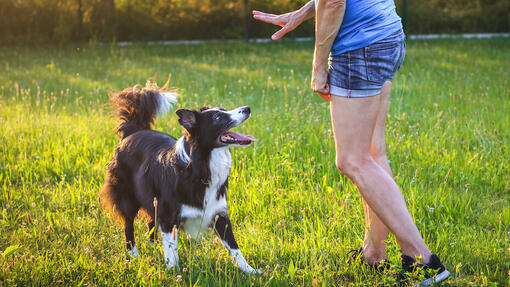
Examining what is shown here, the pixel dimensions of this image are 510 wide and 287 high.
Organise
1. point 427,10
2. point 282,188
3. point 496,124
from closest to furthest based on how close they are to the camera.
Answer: point 282,188 → point 496,124 → point 427,10

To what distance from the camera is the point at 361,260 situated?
10.3 ft

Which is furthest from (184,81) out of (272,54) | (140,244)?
(140,244)

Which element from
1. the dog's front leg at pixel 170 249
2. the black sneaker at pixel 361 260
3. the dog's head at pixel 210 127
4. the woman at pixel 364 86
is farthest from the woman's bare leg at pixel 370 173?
the dog's front leg at pixel 170 249

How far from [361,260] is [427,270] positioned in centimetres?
55

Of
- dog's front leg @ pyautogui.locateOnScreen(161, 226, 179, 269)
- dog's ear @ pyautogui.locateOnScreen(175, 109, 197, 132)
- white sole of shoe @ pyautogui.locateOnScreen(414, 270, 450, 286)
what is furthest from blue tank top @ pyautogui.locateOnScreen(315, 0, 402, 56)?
dog's front leg @ pyautogui.locateOnScreen(161, 226, 179, 269)

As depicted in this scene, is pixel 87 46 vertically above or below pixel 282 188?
above

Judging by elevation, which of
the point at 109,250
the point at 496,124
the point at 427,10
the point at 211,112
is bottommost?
the point at 109,250

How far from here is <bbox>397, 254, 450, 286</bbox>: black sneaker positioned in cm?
267

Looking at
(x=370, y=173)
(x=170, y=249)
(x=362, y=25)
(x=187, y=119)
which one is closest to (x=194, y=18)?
(x=187, y=119)

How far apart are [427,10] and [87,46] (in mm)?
12047

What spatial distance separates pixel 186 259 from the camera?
3.35 meters

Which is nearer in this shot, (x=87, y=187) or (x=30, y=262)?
(x=30, y=262)

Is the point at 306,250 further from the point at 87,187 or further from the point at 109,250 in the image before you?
the point at 87,187

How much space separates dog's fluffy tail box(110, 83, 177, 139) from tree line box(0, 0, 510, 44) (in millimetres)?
13509
